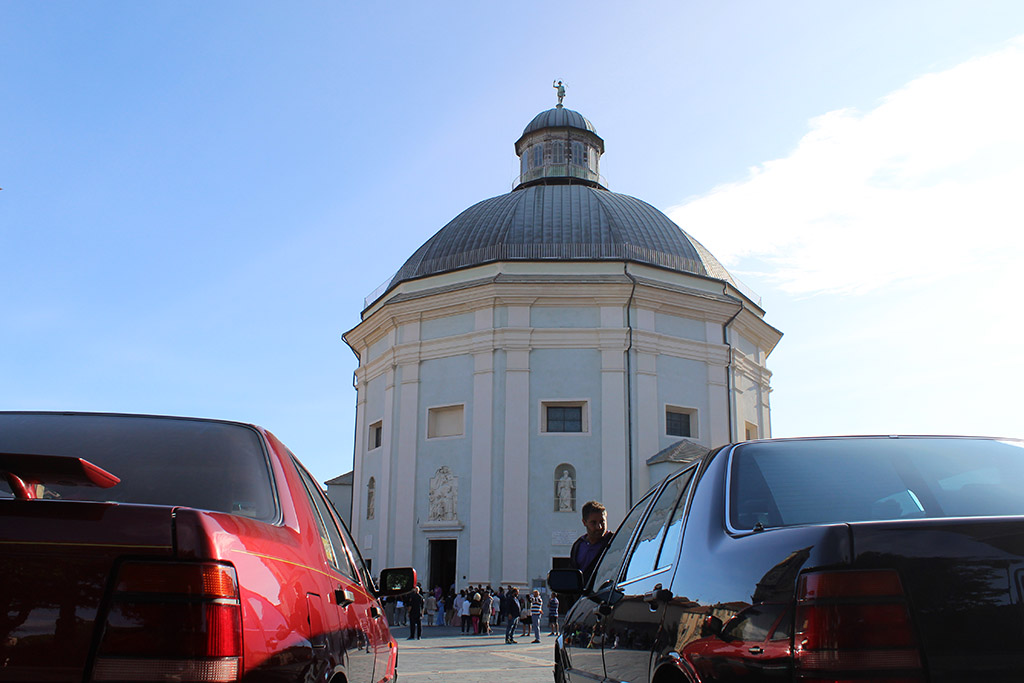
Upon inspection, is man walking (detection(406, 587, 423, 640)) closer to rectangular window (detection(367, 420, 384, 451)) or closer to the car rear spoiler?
rectangular window (detection(367, 420, 384, 451))

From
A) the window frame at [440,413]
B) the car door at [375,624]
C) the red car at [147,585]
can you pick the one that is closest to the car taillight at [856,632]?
the red car at [147,585]

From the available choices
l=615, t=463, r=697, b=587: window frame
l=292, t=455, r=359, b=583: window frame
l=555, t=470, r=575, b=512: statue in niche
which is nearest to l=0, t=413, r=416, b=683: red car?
A: l=292, t=455, r=359, b=583: window frame

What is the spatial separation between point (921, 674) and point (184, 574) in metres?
1.87

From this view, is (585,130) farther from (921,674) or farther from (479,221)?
(921,674)

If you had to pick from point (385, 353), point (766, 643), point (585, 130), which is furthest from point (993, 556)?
point (585, 130)

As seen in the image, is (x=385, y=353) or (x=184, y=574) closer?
(x=184, y=574)

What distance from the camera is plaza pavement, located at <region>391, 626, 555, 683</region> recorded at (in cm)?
1142

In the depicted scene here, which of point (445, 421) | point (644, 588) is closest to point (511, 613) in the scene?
point (445, 421)

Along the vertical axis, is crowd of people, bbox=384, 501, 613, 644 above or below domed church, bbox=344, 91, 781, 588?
below

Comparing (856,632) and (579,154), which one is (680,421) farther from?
(856,632)

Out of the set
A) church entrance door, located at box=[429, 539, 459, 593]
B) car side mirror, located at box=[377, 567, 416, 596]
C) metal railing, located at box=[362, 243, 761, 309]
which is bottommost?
church entrance door, located at box=[429, 539, 459, 593]

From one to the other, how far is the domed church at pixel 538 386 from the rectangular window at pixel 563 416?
70mm

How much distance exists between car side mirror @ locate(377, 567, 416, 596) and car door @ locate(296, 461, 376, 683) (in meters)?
0.56

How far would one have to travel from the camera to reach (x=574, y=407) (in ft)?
103
